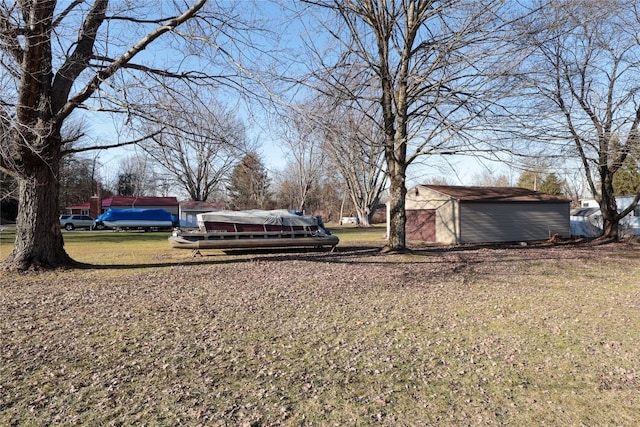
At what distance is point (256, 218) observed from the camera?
1750 centimetres

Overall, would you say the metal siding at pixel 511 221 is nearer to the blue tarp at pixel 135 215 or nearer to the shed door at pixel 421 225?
the shed door at pixel 421 225

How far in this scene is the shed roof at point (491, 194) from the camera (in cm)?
2380

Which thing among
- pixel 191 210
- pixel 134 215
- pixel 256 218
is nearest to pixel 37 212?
pixel 256 218

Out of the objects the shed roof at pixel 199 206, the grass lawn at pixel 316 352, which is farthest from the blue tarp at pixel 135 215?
the grass lawn at pixel 316 352

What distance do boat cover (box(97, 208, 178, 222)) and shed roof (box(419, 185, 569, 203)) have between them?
27.0m

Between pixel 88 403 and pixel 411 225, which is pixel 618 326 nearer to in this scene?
pixel 88 403

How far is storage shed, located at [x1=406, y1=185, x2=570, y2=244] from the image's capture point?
23312 mm

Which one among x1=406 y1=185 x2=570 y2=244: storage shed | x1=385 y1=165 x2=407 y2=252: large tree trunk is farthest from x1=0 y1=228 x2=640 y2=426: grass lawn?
x1=406 y1=185 x2=570 y2=244: storage shed

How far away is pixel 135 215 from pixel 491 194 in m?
31.1

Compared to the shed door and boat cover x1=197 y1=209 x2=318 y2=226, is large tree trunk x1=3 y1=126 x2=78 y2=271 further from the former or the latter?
the shed door

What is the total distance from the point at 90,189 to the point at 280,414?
64.7 metres

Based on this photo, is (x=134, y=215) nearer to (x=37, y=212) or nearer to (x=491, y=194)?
(x=491, y=194)

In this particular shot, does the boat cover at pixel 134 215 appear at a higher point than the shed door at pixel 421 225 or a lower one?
higher

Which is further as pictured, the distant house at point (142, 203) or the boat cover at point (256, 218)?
the distant house at point (142, 203)
